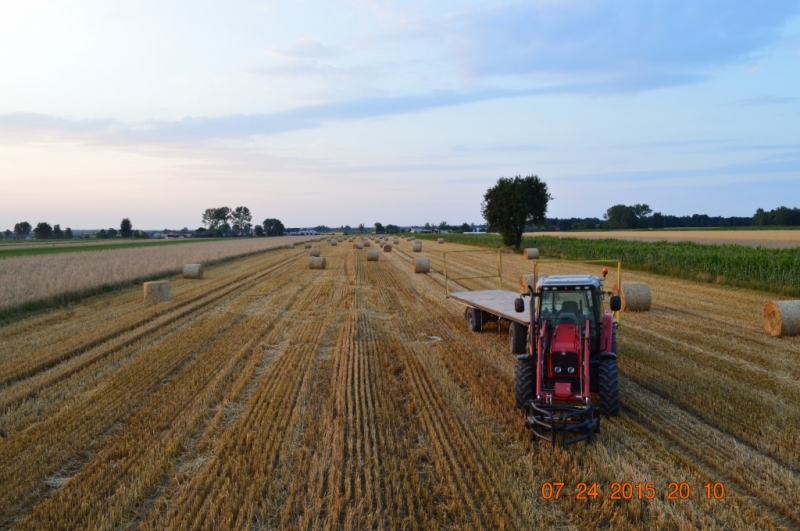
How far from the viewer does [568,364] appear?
7148 millimetres

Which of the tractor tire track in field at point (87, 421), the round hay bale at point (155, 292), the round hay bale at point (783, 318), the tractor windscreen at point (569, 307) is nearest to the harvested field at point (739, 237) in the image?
the round hay bale at point (783, 318)

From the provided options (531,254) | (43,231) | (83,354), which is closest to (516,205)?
(531,254)

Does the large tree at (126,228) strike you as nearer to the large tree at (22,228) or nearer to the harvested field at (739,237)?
the large tree at (22,228)

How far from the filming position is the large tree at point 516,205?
45.5 meters

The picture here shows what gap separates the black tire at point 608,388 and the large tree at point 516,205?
38668 mm

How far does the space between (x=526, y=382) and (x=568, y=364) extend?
1.90 feet

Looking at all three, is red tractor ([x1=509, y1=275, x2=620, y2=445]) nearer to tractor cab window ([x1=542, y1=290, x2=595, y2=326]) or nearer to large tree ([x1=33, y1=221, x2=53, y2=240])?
tractor cab window ([x1=542, y1=290, x2=595, y2=326])

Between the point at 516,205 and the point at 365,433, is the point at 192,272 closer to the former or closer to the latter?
the point at 365,433

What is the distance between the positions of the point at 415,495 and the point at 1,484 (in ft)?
13.5

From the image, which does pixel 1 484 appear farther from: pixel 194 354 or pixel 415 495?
pixel 194 354

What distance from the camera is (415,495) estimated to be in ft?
18.6

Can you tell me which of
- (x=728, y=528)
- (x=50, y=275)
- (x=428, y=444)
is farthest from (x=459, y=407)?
(x=50, y=275)

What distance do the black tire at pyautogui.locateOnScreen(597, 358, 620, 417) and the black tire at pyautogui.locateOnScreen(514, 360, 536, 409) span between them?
83cm

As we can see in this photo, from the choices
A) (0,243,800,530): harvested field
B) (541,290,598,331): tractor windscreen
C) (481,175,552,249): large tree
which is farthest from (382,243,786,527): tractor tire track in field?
(481,175,552,249): large tree
